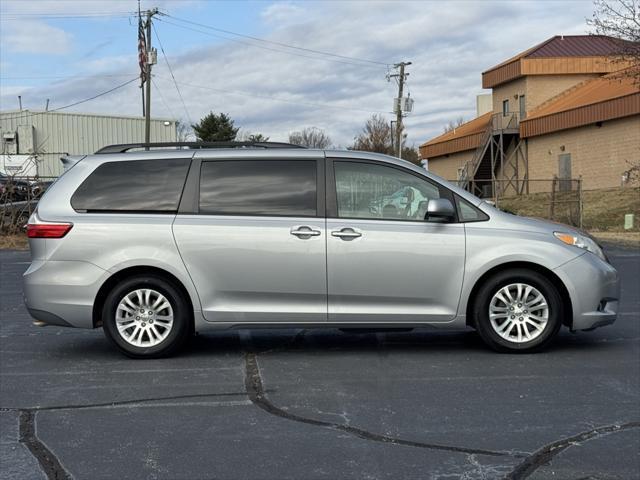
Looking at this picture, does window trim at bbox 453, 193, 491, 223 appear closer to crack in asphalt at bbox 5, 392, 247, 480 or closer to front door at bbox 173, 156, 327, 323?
front door at bbox 173, 156, 327, 323

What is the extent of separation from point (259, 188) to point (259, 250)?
59 centimetres

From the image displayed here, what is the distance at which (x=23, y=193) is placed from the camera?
23891 mm

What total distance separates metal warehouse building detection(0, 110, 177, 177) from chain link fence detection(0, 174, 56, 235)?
2973 centimetres

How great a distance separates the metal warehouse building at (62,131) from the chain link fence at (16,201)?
29730 mm

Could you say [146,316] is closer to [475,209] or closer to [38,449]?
[38,449]

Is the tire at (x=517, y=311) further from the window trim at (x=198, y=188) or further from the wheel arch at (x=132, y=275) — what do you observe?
the wheel arch at (x=132, y=275)

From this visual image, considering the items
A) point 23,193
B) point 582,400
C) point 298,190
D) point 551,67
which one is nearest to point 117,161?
point 298,190

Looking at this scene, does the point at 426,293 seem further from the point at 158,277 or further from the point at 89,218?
the point at 89,218

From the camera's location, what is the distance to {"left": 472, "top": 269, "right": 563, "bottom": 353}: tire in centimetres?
696

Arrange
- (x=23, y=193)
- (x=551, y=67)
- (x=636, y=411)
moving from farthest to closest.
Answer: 1. (x=551, y=67)
2. (x=23, y=193)
3. (x=636, y=411)

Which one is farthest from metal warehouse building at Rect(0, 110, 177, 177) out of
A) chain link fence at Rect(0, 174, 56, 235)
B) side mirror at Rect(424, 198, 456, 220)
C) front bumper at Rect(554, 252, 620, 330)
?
front bumper at Rect(554, 252, 620, 330)

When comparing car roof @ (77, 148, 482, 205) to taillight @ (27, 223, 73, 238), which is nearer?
taillight @ (27, 223, 73, 238)

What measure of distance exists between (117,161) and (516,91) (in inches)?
1609

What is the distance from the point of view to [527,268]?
23.1 ft
